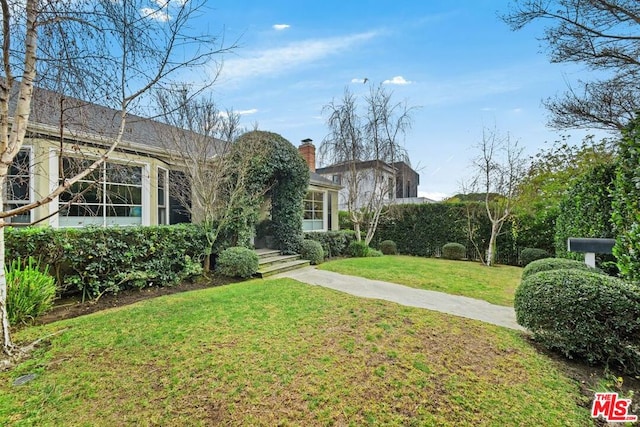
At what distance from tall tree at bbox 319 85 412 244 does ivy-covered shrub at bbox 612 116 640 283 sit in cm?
1005

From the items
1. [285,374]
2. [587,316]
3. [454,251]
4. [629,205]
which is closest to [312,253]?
[454,251]

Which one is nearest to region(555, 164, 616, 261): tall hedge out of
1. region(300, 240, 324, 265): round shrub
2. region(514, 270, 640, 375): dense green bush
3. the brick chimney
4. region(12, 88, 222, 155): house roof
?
region(514, 270, 640, 375): dense green bush

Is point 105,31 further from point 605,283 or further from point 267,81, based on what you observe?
point 605,283

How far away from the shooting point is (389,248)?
50.9ft

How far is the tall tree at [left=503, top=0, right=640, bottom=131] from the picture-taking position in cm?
459

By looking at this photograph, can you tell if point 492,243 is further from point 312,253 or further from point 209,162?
point 209,162

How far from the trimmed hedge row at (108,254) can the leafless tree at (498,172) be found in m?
12.2

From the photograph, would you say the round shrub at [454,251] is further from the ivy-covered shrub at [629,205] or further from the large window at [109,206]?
the large window at [109,206]

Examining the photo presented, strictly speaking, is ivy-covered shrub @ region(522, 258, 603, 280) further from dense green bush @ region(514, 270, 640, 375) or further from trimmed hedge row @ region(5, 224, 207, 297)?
trimmed hedge row @ region(5, 224, 207, 297)

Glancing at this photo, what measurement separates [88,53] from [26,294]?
147 inches

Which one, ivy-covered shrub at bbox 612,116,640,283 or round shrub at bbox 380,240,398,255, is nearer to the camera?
ivy-covered shrub at bbox 612,116,640,283

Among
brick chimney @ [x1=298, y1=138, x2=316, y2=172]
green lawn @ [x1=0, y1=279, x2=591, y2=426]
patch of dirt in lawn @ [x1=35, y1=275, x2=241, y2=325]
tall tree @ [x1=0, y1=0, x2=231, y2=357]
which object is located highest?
brick chimney @ [x1=298, y1=138, x2=316, y2=172]

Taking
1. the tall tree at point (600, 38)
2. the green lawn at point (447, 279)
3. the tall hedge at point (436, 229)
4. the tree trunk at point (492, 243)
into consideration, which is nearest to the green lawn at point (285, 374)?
the green lawn at point (447, 279)

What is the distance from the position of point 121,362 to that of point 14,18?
4118 mm
